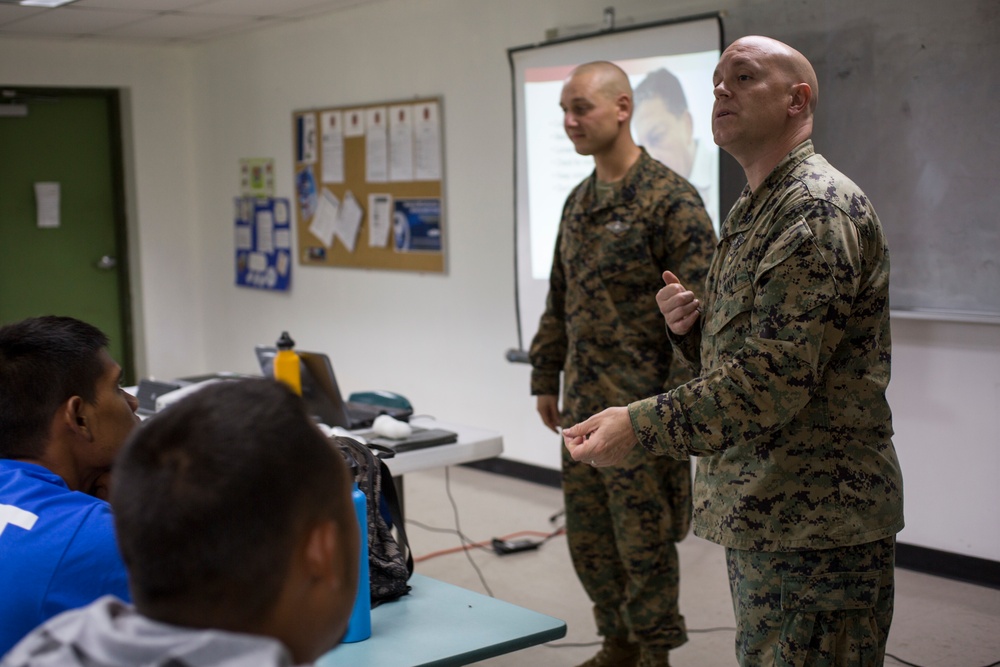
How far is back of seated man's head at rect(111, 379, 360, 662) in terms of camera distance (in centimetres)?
77

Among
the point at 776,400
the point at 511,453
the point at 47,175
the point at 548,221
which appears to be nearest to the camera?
the point at 776,400

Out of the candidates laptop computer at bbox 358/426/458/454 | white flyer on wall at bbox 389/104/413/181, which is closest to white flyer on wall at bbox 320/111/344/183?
white flyer on wall at bbox 389/104/413/181

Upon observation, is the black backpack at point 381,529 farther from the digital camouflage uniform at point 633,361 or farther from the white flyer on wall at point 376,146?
the white flyer on wall at point 376,146

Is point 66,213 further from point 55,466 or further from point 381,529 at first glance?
point 55,466

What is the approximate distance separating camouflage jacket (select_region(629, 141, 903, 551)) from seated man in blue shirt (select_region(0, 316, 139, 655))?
0.82 meters

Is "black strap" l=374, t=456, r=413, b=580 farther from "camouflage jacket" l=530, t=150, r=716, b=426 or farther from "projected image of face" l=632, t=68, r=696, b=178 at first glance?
"projected image of face" l=632, t=68, r=696, b=178

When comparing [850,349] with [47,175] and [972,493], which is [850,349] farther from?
[47,175]

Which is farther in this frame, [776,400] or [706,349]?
[706,349]

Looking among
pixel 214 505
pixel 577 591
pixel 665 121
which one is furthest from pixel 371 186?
pixel 214 505

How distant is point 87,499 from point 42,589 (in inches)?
5.0

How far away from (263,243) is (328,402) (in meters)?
3.90

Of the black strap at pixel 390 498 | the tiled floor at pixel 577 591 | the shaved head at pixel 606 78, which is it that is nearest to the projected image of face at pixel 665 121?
the shaved head at pixel 606 78

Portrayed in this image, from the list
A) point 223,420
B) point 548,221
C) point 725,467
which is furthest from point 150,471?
point 548,221

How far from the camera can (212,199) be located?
273 inches
